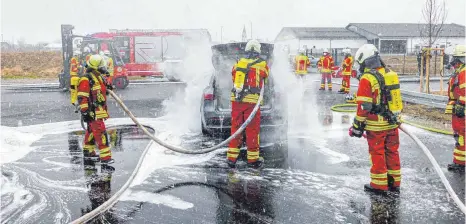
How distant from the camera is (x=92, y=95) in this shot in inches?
244

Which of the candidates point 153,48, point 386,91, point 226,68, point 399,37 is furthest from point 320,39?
point 386,91

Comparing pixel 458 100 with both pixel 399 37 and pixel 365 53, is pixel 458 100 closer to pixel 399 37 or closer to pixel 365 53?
pixel 365 53

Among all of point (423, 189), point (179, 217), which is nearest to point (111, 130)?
point (179, 217)

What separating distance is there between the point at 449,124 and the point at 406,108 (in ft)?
8.09

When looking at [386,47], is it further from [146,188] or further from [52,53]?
[146,188]

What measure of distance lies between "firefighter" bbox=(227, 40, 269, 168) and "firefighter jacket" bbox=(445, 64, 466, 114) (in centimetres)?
262

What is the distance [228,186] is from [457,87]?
136 inches

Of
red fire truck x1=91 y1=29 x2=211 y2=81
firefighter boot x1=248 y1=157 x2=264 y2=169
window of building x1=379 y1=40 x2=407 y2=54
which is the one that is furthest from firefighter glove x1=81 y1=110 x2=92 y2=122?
window of building x1=379 y1=40 x2=407 y2=54

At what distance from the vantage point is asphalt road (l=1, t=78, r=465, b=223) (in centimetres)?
427

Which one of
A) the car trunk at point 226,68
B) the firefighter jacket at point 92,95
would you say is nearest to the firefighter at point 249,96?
the car trunk at point 226,68

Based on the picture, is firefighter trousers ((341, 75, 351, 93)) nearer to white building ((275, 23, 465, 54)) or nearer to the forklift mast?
the forklift mast

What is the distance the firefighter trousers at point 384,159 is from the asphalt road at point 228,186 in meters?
0.20

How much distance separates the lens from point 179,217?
13.9ft

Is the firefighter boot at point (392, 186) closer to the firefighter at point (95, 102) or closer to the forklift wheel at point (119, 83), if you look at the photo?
the firefighter at point (95, 102)
